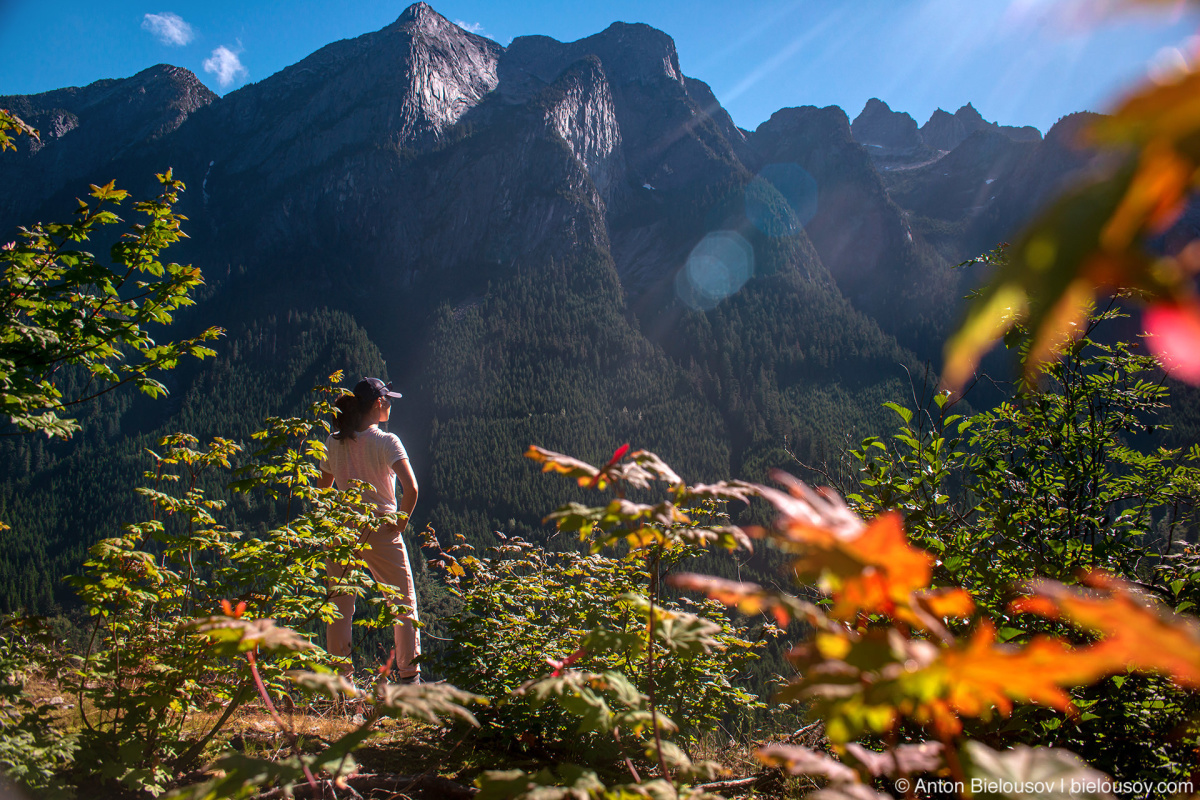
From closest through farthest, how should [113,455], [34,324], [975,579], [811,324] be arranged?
[975,579]
[34,324]
[113,455]
[811,324]

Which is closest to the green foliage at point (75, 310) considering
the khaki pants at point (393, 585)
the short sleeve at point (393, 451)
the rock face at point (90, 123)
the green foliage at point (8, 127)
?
the green foliage at point (8, 127)

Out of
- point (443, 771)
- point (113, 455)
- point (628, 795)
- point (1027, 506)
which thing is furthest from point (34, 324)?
point (113, 455)

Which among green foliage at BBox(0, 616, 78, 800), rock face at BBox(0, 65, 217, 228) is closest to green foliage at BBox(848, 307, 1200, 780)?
green foliage at BBox(0, 616, 78, 800)

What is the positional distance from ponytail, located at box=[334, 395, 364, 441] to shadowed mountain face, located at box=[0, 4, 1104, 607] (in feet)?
239

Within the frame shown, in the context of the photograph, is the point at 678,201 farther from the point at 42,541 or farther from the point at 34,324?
the point at 34,324

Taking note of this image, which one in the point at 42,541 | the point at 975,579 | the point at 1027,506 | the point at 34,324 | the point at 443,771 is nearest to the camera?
the point at 975,579

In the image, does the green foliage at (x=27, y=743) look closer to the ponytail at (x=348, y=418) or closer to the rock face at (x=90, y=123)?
the ponytail at (x=348, y=418)

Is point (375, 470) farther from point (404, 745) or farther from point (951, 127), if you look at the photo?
point (951, 127)

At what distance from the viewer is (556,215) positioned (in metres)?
99.8

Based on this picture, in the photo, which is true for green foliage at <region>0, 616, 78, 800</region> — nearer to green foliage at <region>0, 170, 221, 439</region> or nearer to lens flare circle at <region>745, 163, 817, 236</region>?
green foliage at <region>0, 170, 221, 439</region>

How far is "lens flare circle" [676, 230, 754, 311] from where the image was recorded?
4218 inches

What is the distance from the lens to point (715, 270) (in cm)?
10925

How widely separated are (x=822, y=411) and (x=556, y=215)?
55801mm

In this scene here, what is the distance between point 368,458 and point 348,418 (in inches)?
10.7
